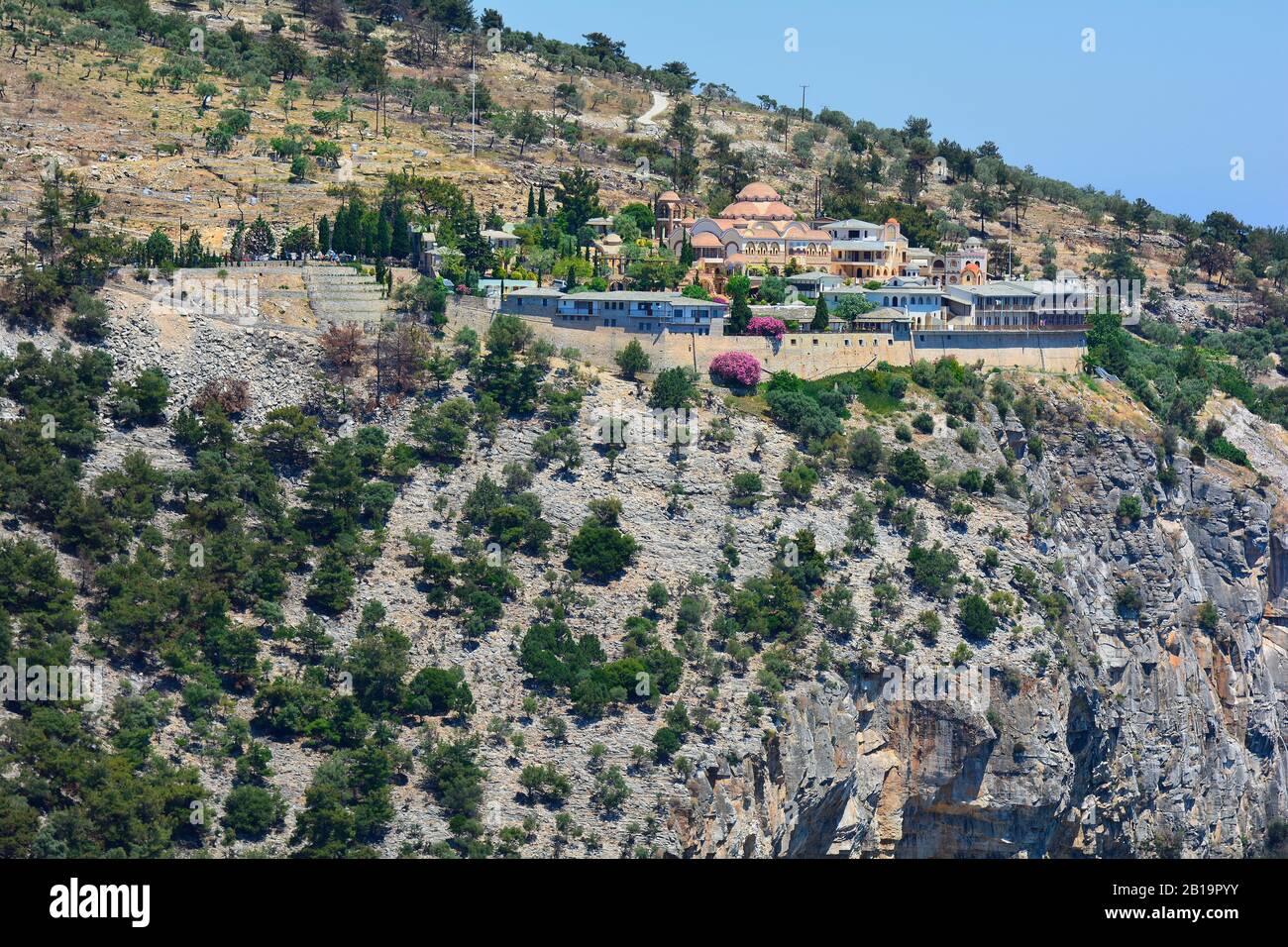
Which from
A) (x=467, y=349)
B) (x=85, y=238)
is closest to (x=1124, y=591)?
(x=467, y=349)

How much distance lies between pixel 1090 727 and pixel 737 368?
64.8 ft

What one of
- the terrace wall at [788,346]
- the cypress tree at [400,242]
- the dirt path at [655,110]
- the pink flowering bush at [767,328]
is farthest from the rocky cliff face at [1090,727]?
the dirt path at [655,110]

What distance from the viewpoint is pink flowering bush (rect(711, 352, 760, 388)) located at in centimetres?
7956

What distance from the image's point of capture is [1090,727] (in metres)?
75.2

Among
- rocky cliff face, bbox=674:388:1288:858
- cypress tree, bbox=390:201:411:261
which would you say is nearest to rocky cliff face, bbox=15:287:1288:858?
rocky cliff face, bbox=674:388:1288:858

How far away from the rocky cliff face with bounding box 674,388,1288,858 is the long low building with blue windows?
1585 cm

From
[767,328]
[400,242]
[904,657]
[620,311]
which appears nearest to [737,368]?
[767,328]

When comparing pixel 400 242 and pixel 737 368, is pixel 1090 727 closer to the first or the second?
pixel 737 368

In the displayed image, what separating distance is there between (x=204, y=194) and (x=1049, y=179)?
65694 mm

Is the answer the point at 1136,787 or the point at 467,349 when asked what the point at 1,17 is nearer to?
the point at 467,349

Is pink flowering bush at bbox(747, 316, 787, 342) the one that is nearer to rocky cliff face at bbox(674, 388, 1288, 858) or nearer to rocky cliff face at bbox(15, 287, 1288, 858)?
rocky cliff face at bbox(15, 287, 1288, 858)

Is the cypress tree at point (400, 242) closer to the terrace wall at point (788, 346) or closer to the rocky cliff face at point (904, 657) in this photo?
the terrace wall at point (788, 346)

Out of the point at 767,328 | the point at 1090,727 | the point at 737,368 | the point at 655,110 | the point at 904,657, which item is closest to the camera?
the point at 904,657

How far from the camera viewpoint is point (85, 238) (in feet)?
259
